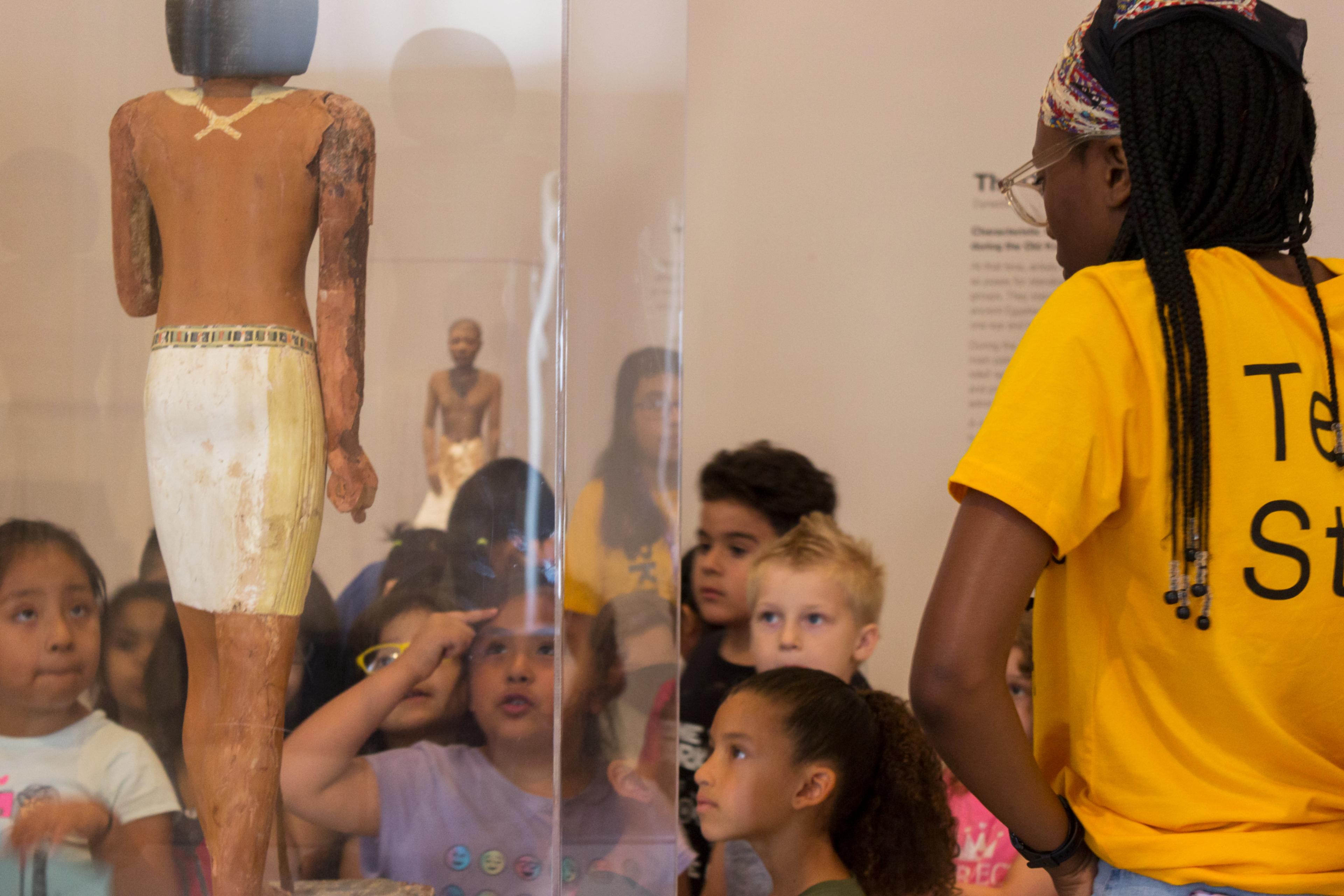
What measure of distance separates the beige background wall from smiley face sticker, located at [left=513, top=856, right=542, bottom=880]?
1742mm

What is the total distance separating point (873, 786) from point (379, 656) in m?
0.78

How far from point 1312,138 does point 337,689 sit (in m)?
1.05

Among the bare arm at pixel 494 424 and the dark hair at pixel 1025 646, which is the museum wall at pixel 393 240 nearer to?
the bare arm at pixel 494 424

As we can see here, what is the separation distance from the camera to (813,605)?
2193 mm

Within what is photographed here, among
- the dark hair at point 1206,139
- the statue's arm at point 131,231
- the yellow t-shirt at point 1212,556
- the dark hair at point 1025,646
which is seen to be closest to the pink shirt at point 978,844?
the dark hair at point 1025,646

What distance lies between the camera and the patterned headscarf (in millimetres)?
911

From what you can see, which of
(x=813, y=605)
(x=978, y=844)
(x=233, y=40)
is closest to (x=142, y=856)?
(x=233, y=40)

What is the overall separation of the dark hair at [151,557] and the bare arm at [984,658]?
0.78 meters

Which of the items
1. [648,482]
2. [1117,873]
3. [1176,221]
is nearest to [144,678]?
[648,482]

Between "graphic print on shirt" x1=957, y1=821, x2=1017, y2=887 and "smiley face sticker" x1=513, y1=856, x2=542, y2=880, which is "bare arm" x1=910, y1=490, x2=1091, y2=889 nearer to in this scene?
"smiley face sticker" x1=513, y1=856, x2=542, y2=880

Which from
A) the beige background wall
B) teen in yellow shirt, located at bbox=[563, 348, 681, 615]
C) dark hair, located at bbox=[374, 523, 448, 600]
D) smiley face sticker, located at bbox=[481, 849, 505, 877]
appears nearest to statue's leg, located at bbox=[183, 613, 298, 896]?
dark hair, located at bbox=[374, 523, 448, 600]

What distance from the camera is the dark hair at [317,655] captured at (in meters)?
1.20

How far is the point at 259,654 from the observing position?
3.87ft

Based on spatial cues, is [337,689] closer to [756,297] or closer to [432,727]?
[432,727]
